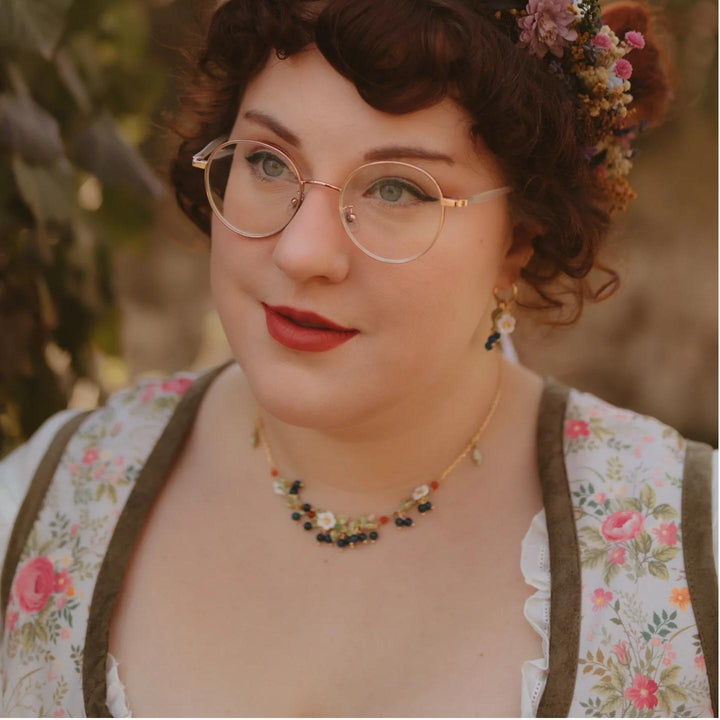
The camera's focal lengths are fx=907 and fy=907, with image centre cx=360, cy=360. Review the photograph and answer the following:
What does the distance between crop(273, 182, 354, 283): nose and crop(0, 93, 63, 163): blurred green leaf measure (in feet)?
2.14

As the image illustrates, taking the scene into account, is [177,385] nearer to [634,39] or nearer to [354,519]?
[354,519]

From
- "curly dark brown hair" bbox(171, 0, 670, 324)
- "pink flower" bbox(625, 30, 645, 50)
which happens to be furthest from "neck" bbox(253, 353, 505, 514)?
"pink flower" bbox(625, 30, 645, 50)

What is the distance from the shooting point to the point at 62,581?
1.49 meters

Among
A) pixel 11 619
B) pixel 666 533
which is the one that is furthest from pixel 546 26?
pixel 11 619

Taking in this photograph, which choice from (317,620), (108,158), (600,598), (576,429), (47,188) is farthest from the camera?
(108,158)

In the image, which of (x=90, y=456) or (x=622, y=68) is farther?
(x=90, y=456)

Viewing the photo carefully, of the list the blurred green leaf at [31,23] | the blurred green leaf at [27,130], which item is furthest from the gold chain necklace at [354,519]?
the blurred green leaf at [31,23]

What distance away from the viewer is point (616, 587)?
4.48 ft

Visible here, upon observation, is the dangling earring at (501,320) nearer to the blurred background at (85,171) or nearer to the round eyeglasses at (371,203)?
the blurred background at (85,171)

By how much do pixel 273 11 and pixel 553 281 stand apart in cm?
66

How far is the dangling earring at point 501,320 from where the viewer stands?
1518 mm

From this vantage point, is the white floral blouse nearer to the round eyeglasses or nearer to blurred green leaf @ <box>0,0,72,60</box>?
the round eyeglasses

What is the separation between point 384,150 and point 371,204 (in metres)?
0.08

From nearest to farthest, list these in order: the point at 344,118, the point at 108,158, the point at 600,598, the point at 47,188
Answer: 1. the point at 344,118
2. the point at 600,598
3. the point at 47,188
4. the point at 108,158
